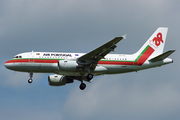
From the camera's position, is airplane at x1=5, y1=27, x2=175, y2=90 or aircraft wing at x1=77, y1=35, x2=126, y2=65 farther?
airplane at x1=5, y1=27, x2=175, y2=90

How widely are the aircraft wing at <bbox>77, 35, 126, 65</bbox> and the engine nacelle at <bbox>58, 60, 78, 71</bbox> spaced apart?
0.78m

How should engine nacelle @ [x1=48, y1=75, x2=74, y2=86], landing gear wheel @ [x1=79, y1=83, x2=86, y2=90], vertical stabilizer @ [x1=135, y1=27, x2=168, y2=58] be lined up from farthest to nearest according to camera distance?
engine nacelle @ [x1=48, y1=75, x2=74, y2=86]
vertical stabilizer @ [x1=135, y1=27, x2=168, y2=58]
landing gear wheel @ [x1=79, y1=83, x2=86, y2=90]

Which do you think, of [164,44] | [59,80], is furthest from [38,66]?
[164,44]

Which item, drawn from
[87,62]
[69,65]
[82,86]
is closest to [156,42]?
[87,62]

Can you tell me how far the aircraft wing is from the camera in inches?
1918

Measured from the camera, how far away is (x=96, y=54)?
5091 centimetres

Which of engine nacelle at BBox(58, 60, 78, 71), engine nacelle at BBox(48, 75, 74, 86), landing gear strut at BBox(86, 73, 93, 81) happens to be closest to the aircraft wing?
engine nacelle at BBox(58, 60, 78, 71)

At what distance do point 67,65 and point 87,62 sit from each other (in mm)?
2694

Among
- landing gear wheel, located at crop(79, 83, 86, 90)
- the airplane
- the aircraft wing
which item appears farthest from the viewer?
landing gear wheel, located at crop(79, 83, 86, 90)

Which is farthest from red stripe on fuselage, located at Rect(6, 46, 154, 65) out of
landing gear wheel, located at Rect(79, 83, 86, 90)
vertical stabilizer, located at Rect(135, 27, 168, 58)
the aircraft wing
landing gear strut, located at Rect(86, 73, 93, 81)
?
landing gear wheel, located at Rect(79, 83, 86, 90)

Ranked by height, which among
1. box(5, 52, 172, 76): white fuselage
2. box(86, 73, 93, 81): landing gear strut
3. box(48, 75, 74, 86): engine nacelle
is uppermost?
box(5, 52, 172, 76): white fuselage

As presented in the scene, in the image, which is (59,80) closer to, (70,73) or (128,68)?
(70,73)

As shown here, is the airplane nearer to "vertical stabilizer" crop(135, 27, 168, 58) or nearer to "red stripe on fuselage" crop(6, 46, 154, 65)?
"red stripe on fuselage" crop(6, 46, 154, 65)

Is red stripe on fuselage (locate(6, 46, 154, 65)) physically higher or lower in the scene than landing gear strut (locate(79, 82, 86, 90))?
higher
